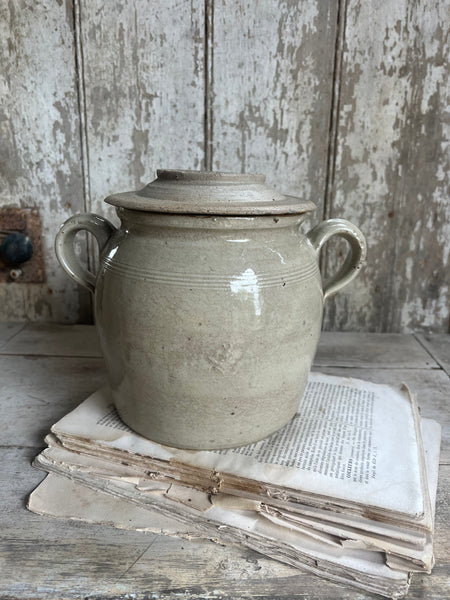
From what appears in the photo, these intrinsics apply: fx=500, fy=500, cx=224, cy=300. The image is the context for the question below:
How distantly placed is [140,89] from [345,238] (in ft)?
2.22

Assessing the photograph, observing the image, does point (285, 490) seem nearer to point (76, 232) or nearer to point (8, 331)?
point (76, 232)

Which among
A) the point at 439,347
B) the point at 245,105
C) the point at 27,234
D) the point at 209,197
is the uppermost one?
the point at 245,105

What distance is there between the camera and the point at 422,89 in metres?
1.17

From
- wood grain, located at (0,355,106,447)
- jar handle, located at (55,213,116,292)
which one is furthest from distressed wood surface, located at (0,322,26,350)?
jar handle, located at (55,213,116,292)

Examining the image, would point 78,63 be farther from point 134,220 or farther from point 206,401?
Answer: point 206,401

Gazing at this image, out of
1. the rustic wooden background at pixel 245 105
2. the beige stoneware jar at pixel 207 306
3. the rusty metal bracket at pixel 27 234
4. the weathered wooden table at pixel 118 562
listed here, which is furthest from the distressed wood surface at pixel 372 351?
the rusty metal bracket at pixel 27 234

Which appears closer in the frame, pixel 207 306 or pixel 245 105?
pixel 207 306

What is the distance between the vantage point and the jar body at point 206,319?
0.64 meters

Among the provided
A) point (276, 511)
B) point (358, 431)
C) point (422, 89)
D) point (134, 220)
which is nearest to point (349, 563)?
point (276, 511)

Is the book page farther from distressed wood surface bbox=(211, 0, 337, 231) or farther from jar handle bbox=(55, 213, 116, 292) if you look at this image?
distressed wood surface bbox=(211, 0, 337, 231)

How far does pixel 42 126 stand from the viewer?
1.21 metres

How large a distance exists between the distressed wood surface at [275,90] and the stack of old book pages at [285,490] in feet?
2.17

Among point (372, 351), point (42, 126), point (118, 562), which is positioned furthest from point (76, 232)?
point (372, 351)

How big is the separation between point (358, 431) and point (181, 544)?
0.33 m
